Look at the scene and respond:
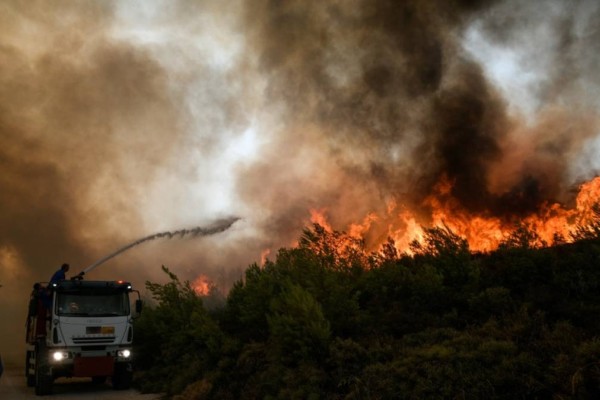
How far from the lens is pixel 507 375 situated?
8.22 metres

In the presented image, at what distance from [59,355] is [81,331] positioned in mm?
892

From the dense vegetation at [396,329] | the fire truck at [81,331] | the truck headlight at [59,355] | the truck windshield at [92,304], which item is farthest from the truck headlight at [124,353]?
the truck headlight at [59,355]

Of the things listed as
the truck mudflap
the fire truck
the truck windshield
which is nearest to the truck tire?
the fire truck

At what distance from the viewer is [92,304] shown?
54.9ft

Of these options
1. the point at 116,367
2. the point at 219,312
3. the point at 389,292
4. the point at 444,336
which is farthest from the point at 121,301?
the point at 444,336

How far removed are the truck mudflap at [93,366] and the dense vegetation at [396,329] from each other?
1.60 metres

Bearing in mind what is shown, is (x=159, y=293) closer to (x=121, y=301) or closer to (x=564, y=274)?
(x=121, y=301)

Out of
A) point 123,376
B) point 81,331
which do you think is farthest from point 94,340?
point 123,376

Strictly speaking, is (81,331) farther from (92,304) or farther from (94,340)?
(92,304)

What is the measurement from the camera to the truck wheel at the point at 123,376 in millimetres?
17000

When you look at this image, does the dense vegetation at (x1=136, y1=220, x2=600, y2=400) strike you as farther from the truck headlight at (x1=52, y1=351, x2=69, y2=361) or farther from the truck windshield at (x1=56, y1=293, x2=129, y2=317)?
the truck headlight at (x1=52, y1=351, x2=69, y2=361)

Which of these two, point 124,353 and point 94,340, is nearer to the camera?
point 94,340

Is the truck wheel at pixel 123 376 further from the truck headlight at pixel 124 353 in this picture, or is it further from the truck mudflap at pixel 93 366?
the truck mudflap at pixel 93 366

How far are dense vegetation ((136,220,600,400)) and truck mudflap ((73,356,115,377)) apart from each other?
1.60 m
